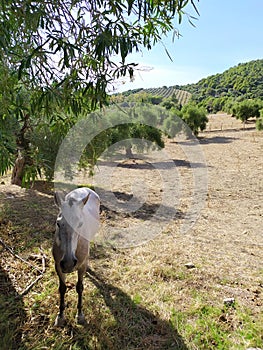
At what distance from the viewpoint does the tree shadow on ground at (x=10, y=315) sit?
3.16 metres

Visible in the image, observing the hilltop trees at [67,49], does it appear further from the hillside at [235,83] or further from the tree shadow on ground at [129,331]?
the hillside at [235,83]

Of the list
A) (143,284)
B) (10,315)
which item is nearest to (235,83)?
(143,284)

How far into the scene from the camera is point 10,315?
3.57 m

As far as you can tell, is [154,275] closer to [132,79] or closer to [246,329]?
[246,329]

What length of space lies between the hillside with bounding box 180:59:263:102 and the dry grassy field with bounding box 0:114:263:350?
8699 centimetres

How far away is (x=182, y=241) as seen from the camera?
6.39 meters

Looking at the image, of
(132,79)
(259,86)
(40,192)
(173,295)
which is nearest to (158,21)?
(132,79)

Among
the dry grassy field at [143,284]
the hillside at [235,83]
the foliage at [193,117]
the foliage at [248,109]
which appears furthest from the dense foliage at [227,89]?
the dry grassy field at [143,284]

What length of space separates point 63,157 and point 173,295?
668cm

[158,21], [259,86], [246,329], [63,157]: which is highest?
[259,86]

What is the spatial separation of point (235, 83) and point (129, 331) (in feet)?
385

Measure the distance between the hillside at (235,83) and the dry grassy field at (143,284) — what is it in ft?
285

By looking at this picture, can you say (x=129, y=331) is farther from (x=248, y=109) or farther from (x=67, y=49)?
(x=248, y=109)

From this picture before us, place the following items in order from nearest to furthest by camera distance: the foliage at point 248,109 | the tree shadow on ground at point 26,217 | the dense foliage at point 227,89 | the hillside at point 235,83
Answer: the tree shadow on ground at point 26,217 < the foliage at point 248,109 < the dense foliage at point 227,89 < the hillside at point 235,83
